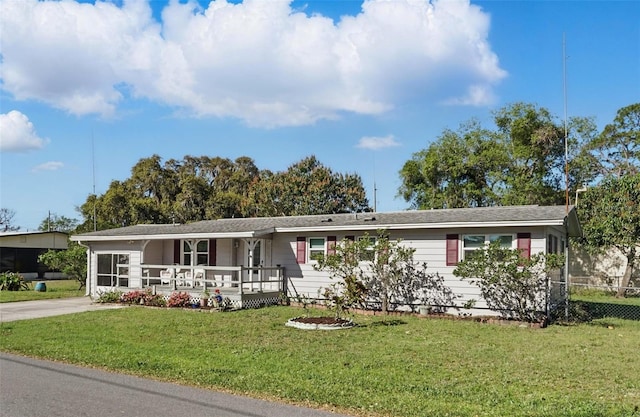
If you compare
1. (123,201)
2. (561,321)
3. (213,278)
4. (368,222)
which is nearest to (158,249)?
(213,278)

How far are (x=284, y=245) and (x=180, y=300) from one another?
3.74 meters

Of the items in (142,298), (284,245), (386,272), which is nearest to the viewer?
(386,272)

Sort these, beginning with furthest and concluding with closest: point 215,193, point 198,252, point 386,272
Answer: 1. point 215,193
2. point 198,252
3. point 386,272

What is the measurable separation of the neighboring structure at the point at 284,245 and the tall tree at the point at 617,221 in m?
5.46

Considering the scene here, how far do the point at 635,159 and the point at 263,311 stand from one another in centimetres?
2709

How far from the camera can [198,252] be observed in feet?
64.6

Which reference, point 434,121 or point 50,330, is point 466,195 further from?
point 50,330

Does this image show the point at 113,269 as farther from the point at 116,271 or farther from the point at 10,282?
the point at 10,282

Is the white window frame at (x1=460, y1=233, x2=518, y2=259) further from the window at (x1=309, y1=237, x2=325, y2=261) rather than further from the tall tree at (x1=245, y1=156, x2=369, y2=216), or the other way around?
the tall tree at (x1=245, y1=156, x2=369, y2=216)

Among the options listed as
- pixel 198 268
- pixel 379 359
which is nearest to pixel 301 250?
pixel 198 268

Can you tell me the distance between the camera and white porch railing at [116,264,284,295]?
1693 centimetres

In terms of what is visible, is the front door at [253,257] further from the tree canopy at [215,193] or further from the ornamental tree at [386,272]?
the tree canopy at [215,193]

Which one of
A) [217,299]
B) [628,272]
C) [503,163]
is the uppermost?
[503,163]

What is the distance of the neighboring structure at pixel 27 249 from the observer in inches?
1223
